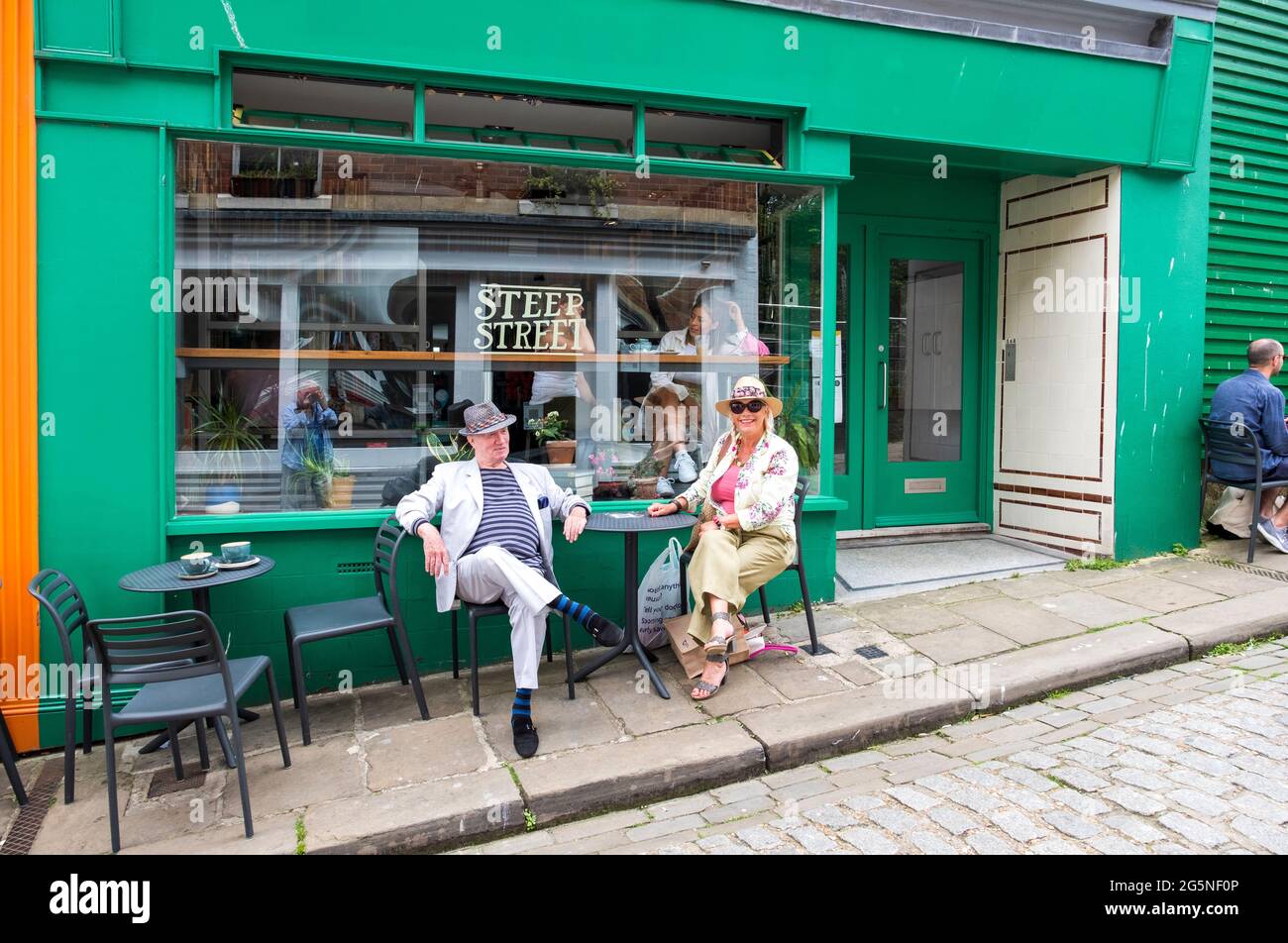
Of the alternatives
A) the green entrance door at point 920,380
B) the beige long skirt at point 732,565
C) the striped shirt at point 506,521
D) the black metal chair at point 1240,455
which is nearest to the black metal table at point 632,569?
the beige long skirt at point 732,565

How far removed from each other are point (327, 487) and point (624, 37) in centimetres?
324

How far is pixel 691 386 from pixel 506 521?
1927mm

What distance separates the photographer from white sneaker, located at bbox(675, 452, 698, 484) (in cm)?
575

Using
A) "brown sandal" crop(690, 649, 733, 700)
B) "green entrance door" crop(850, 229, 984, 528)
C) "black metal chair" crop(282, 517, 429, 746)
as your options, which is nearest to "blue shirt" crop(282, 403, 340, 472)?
"black metal chair" crop(282, 517, 429, 746)

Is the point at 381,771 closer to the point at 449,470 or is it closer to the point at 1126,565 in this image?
the point at 449,470

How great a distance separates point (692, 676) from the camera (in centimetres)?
451

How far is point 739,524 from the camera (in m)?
4.52

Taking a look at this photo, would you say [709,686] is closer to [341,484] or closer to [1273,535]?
[341,484]

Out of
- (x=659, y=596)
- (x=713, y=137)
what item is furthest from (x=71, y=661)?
(x=713, y=137)

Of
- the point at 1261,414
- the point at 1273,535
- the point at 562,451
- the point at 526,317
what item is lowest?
the point at 1273,535

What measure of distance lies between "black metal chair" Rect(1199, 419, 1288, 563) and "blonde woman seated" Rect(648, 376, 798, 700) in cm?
401

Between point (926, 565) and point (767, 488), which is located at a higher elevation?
Result: point (767, 488)
